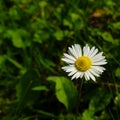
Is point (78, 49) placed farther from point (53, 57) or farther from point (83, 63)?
point (53, 57)

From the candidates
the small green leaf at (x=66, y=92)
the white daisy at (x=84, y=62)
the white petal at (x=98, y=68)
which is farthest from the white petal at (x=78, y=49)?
the small green leaf at (x=66, y=92)

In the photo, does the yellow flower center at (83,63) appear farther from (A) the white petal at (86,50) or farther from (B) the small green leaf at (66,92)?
(B) the small green leaf at (66,92)

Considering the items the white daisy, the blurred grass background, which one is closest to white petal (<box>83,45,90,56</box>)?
the white daisy

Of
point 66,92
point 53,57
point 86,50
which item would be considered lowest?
point 66,92

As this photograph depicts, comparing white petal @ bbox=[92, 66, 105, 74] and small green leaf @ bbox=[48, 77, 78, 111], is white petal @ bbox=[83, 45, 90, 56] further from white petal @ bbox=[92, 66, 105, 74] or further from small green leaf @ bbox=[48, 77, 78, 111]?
small green leaf @ bbox=[48, 77, 78, 111]

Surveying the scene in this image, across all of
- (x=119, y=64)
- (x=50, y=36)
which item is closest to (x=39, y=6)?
(x=50, y=36)

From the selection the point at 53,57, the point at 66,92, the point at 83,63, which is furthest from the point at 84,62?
the point at 53,57

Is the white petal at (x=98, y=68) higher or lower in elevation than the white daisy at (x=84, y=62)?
lower
